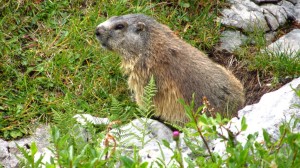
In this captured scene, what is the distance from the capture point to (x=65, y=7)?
27.7 ft

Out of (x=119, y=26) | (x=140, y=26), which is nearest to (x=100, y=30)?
(x=119, y=26)

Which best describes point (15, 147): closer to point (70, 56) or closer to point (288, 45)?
point (70, 56)

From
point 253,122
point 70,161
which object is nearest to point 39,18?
point 253,122

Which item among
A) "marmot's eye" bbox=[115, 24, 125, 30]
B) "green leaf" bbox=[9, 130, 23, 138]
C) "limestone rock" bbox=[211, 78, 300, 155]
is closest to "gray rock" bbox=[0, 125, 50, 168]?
"green leaf" bbox=[9, 130, 23, 138]

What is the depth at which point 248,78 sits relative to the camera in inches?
316

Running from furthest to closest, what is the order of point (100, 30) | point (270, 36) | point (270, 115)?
point (270, 36)
point (100, 30)
point (270, 115)

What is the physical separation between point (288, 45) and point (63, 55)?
3082 millimetres

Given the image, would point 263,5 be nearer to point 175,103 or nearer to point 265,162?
point 175,103

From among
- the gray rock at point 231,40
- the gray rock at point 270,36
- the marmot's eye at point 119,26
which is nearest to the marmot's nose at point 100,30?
the marmot's eye at point 119,26

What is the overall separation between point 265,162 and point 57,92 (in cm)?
489

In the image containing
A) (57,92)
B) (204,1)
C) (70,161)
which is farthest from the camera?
(204,1)

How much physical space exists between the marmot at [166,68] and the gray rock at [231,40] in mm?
1455

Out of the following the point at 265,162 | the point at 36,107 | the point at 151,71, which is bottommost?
the point at 36,107

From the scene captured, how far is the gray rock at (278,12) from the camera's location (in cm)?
905
